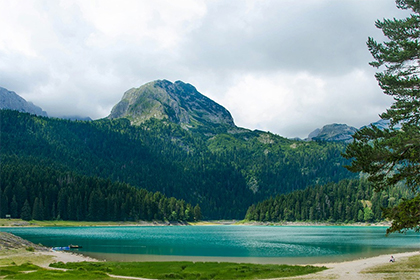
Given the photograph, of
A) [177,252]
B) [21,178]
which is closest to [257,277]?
[177,252]

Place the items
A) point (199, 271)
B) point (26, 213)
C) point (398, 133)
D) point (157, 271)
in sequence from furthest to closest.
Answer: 1. point (26, 213)
2. point (199, 271)
3. point (157, 271)
4. point (398, 133)

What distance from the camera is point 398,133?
1102 inches

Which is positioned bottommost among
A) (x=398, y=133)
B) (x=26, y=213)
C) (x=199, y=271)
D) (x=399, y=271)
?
(x=199, y=271)

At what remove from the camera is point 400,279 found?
35344 millimetres

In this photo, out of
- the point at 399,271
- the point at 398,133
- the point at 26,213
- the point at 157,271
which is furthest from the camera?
the point at 26,213

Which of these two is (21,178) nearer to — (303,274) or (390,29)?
(303,274)

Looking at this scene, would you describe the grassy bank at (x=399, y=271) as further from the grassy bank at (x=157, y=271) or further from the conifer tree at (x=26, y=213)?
the conifer tree at (x=26, y=213)

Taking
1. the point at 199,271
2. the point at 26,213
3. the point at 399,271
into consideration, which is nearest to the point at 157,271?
the point at 199,271

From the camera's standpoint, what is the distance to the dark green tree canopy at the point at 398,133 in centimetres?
2794

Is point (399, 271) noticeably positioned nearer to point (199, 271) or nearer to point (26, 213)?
point (199, 271)

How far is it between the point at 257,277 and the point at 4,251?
43940 mm

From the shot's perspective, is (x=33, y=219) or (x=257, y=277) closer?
(x=257, y=277)

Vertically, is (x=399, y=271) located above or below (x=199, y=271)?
above

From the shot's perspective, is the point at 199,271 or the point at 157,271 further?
the point at 199,271
